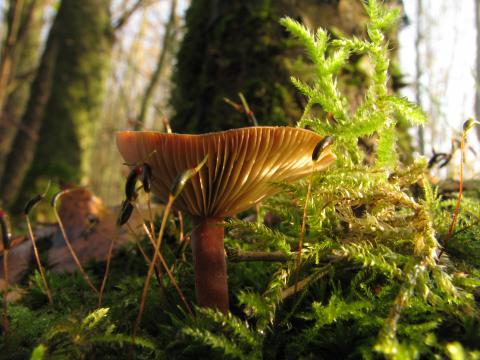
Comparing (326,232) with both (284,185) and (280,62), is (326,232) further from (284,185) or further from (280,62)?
(280,62)

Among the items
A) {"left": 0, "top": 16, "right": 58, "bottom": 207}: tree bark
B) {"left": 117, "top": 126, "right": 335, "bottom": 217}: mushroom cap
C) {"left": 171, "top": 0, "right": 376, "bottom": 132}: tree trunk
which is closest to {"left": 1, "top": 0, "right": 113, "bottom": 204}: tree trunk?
{"left": 0, "top": 16, "right": 58, "bottom": 207}: tree bark

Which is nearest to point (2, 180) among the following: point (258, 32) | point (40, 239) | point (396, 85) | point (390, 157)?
point (40, 239)

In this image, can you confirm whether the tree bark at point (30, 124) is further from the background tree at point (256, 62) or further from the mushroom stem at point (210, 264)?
the mushroom stem at point (210, 264)

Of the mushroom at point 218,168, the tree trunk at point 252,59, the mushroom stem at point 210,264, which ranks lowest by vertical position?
the mushroom stem at point 210,264

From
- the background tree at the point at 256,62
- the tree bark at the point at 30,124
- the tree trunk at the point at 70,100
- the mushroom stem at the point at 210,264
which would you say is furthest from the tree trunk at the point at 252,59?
the tree bark at the point at 30,124

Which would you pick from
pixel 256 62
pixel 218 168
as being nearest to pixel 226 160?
pixel 218 168

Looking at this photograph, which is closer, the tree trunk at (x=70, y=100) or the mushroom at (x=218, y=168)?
the mushroom at (x=218, y=168)

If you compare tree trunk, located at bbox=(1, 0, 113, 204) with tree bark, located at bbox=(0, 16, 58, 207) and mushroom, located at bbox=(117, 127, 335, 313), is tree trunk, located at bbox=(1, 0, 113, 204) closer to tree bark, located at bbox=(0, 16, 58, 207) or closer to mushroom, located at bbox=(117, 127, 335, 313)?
tree bark, located at bbox=(0, 16, 58, 207)
